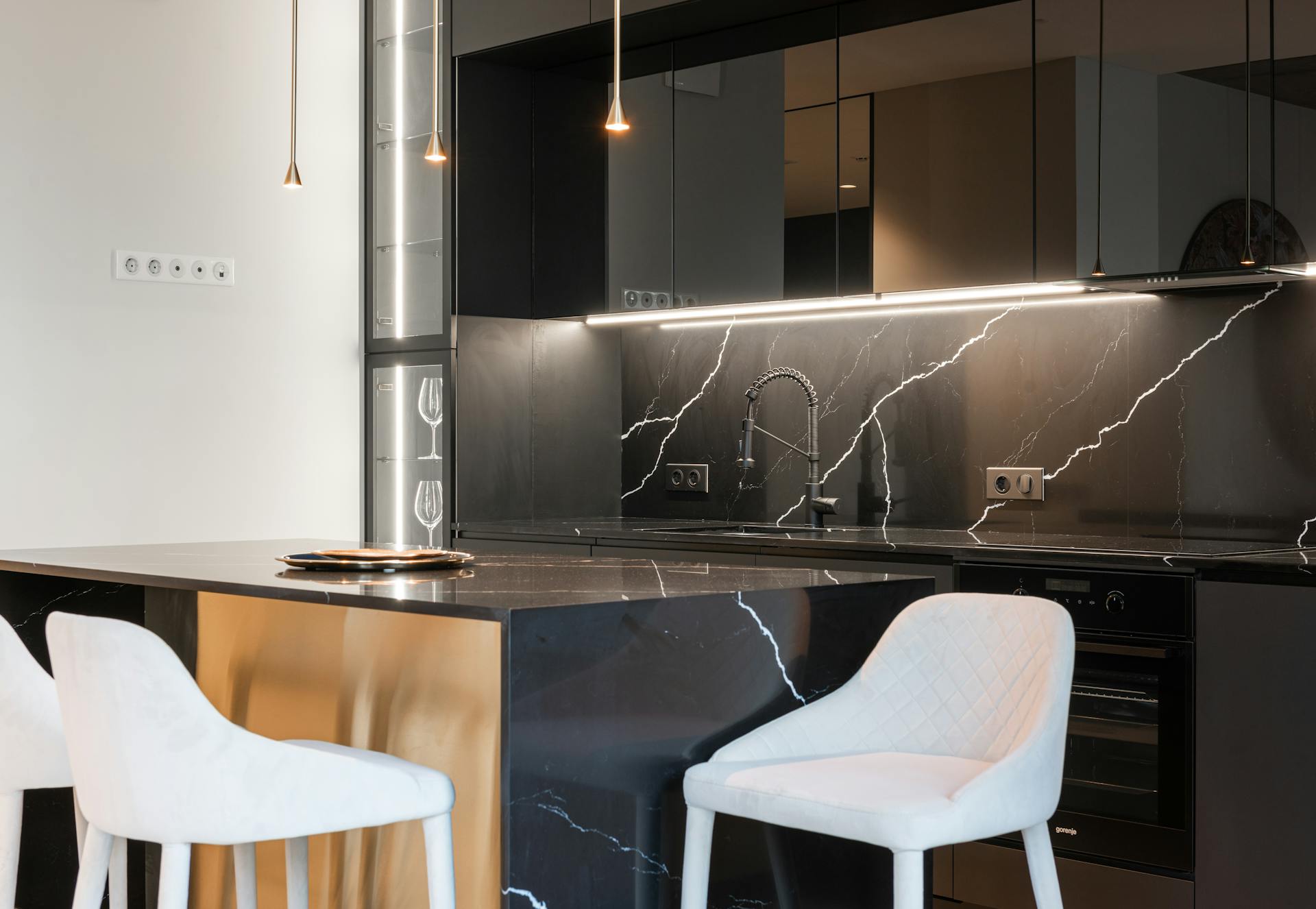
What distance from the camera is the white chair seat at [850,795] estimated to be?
1.81 metres

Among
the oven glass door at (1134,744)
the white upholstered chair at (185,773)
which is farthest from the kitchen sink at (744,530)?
the white upholstered chair at (185,773)

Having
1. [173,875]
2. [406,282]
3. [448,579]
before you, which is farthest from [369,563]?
[406,282]

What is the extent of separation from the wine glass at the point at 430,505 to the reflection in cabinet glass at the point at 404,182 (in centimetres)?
50

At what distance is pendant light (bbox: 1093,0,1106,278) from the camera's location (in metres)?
3.33

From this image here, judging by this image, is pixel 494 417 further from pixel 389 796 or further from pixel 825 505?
pixel 389 796

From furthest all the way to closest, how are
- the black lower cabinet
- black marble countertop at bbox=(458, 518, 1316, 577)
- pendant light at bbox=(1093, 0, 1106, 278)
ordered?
pendant light at bbox=(1093, 0, 1106, 278)
black marble countertop at bbox=(458, 518, 1316, 577)
the black lower cabinet

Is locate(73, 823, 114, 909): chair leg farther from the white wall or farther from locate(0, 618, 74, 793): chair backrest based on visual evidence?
the white wall

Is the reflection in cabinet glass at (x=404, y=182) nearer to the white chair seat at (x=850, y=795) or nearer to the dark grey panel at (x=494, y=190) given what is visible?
the dark grey panel at (x=494, y=190)

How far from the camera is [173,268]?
4.44m

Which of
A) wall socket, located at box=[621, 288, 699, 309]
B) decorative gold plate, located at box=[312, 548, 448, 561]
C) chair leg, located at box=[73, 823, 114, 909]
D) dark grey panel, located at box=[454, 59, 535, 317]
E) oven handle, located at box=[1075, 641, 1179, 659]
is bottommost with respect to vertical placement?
chair leg, located at box=[73, 823, 114, 909]

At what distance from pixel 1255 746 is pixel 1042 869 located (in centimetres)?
105

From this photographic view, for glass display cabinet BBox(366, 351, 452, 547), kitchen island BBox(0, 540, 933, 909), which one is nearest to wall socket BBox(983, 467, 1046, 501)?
kitchen island BBox(0, 540, 933, 909)

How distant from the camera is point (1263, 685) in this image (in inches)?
111

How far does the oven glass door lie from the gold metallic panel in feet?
4.63
